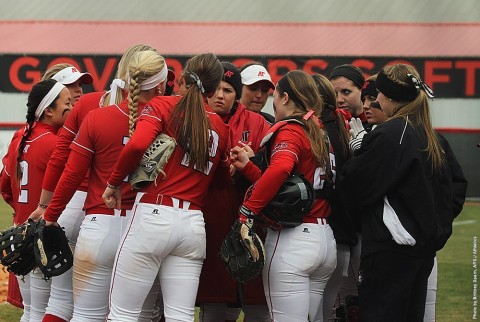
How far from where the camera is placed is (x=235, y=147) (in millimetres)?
4660

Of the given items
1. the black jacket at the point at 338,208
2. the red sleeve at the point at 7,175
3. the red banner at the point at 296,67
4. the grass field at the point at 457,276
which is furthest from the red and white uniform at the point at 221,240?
the red banner at the point at 296,67

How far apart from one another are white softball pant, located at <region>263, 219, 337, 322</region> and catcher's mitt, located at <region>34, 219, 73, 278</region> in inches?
43.0

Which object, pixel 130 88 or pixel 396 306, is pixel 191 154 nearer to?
pixel 130 88

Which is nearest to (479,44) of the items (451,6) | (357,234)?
(451,6)

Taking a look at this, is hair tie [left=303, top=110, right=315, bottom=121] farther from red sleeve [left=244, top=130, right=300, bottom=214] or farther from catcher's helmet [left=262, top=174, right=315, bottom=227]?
catcher's helmet [left=262, top=174, right=315, bottom=227]

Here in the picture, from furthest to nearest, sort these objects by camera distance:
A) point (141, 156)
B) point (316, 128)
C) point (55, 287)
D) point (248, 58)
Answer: point (248, 58) < point (55, 287) < point (316, 128) < point (141, 156)

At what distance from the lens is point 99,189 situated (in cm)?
461

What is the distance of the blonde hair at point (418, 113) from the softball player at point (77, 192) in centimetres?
137

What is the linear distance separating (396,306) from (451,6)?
16.0 metres

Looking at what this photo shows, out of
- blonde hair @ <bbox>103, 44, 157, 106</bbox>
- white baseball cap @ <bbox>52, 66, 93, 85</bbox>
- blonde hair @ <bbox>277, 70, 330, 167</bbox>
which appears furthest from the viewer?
white baseball cap @ <bbox>52, 66, 93, 85</bbox>

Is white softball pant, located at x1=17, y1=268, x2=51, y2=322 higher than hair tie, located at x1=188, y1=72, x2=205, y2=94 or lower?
lower

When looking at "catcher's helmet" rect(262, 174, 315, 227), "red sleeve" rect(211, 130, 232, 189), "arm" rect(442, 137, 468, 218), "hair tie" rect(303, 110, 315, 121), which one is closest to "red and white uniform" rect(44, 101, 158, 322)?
"red sleeve" rect(211, 130, 232, 189)

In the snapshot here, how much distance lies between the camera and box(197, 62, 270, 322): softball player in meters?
5.09

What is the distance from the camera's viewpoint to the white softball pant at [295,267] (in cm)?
444
